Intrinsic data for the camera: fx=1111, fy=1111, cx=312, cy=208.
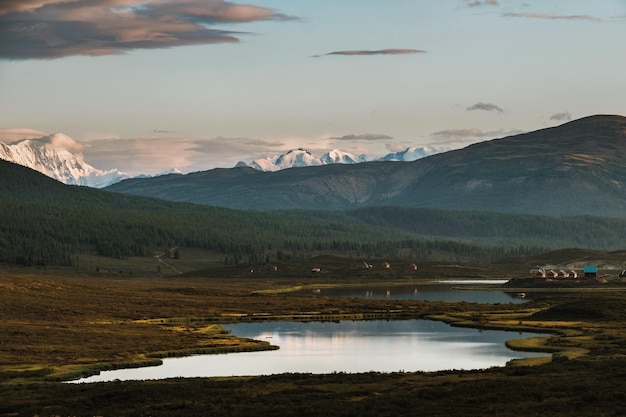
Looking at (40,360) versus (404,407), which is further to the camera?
(40,360)

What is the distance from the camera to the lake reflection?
367 feet

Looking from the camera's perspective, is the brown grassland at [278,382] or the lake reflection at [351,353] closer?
the brown grassland at [278,382]

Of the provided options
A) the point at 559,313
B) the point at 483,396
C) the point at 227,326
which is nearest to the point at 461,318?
the point at 559,313

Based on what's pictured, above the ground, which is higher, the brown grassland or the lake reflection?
the brown grassland

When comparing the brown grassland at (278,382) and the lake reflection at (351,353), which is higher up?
the brown grassland at (278,382)

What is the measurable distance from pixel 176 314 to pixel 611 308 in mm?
70604

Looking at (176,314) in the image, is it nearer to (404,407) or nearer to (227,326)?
(227,326)

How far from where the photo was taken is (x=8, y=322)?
511 feet

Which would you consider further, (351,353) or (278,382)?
(351,353)

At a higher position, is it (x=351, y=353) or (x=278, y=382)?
(x=278, y=382)

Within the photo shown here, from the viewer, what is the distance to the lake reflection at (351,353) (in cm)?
11188

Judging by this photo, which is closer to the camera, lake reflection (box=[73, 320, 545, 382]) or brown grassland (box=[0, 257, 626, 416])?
brown grassland (box=[0, 257, 626, 416])

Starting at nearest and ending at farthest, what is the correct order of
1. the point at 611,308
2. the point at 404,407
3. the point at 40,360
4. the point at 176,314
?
1. the point at 404,407
2. the point at 40,360
3. the point at 611,308
4. the point at 176,314

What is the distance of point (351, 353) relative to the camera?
417ft
